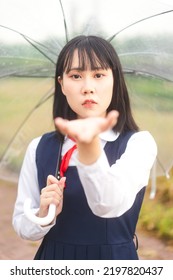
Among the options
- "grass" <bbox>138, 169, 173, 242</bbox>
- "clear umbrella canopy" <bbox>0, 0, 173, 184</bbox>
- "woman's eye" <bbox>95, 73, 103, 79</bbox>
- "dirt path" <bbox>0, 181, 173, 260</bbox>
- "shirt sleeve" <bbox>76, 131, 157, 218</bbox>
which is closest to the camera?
"shirt sleeve" <bbox>76, 131, 157, 218</bbox>

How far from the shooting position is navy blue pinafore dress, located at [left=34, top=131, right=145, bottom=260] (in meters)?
1.55

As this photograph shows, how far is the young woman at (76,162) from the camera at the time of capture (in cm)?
148

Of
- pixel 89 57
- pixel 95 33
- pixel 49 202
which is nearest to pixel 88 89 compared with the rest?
pixel 89 57

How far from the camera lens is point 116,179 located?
124 centimetres

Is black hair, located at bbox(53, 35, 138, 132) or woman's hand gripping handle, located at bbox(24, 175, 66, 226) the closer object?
woman's hand gripping handle, located at bbox(24, 175, 66, 226)

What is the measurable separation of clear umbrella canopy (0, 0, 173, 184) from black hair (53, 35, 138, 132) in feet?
0.80

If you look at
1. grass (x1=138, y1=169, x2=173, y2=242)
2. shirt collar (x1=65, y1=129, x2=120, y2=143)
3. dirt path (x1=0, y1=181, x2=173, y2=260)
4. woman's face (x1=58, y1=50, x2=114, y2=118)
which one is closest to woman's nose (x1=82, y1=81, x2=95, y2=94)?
woman's face (x1=58, y1=50, x2=114, y2=118)

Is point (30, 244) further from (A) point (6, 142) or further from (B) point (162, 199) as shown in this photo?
(A) point (6, 142)

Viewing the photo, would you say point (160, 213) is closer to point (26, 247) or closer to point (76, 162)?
point (26, 247)

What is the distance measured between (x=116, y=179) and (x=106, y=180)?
40 millimetres

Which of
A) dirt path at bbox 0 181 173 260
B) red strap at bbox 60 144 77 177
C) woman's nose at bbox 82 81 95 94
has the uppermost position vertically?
woman's nose at bbox 82 81 95 94

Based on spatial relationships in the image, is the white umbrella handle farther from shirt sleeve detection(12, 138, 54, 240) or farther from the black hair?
the black hair

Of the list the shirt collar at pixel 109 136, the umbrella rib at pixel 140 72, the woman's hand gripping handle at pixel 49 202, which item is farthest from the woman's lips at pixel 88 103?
the umbrella rib at pixel 140 72
